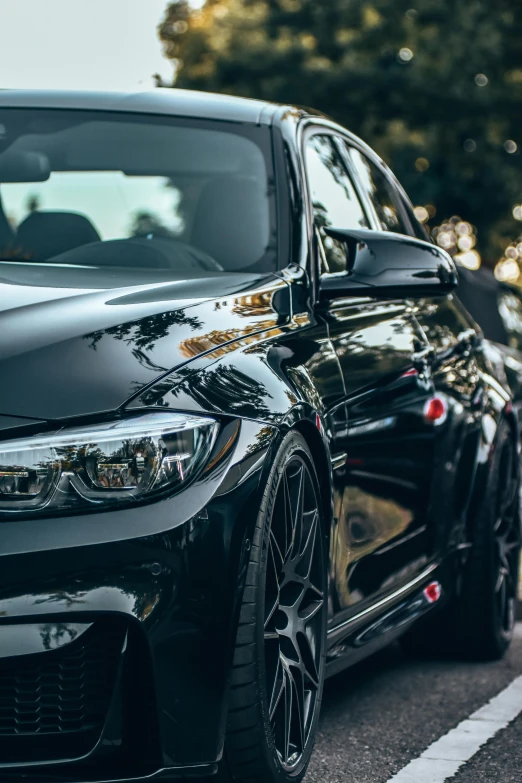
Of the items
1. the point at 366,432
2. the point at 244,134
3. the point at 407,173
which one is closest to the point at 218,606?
the point at 366,432

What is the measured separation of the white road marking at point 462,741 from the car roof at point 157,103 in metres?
1.79

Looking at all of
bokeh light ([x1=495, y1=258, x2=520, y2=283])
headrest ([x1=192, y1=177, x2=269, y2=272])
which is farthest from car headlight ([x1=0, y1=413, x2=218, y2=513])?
bokeh light ([x1=495, y1=258, x2=520, y2=283])

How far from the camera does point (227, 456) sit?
8.87 ft

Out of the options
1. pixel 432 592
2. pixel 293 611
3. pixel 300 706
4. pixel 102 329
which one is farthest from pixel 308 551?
pixel 432 592

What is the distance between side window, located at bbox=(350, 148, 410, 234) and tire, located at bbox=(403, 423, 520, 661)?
866mm

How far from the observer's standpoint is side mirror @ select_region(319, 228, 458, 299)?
374cm

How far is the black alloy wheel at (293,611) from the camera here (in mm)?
3025

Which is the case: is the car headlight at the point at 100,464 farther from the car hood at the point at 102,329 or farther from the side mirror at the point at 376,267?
the side mirror at the point at 376,267

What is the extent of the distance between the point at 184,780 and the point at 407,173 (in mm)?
22939

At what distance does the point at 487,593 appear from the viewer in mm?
5172

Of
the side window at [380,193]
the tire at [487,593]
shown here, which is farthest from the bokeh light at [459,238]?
the side window at [380,193]

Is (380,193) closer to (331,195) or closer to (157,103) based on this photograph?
(331,195)

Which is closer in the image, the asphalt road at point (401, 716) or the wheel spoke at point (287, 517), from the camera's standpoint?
the wheel spoke at point (287, 517)

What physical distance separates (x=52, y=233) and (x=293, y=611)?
4.76 feet
